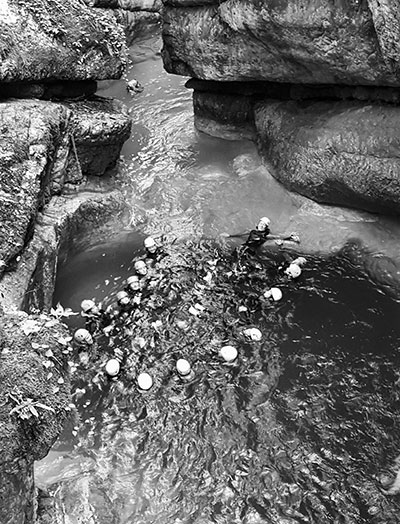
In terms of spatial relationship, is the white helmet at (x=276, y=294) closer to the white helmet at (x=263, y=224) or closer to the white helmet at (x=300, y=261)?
the white helmet at (x=300, y=261)

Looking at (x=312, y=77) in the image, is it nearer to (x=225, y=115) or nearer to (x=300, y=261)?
(x=225, y=115)

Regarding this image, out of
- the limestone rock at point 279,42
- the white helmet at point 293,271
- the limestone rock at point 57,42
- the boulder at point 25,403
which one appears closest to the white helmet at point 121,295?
Result: the white helmet at point 293,271

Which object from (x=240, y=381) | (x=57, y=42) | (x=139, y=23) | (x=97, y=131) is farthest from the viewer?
(x=139, y=23)

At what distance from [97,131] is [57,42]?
2273 mm

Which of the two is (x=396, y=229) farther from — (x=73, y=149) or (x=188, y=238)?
(x=73, y=149)

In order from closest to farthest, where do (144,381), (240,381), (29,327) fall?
(29,327), (144,381), (240,381)

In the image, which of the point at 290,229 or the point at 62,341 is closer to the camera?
the point at 62,341

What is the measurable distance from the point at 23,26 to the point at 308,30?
6.55 metres

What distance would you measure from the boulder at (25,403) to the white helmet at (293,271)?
21.3 ft

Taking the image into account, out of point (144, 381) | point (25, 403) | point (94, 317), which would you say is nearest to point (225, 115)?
point (94, 317)

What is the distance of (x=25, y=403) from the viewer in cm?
503

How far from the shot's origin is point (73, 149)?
12.9m

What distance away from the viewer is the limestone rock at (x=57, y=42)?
1183cm

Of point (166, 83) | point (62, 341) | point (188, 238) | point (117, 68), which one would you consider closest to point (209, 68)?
point (117, 68)
